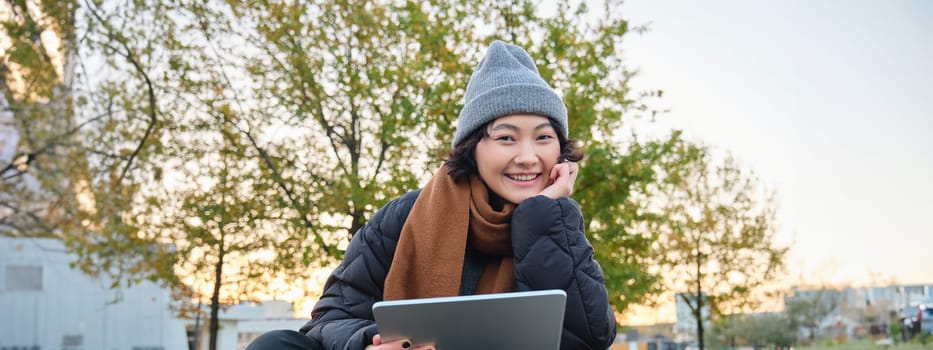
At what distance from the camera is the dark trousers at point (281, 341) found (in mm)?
1821

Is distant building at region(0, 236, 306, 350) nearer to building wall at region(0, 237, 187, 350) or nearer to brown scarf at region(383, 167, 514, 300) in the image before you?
building wall at region(0, 237, 187, 350)

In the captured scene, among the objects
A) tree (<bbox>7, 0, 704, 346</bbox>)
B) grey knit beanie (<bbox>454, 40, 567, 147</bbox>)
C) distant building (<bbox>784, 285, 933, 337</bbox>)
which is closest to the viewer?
grey knit beanie (<bbox>454, 40, 567, 147</bbox>)

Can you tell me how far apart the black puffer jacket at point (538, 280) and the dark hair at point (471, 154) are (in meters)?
0.26

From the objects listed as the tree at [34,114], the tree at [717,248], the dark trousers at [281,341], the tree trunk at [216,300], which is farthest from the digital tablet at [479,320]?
the tree at [717,248]

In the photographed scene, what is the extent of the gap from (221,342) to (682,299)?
8679mm

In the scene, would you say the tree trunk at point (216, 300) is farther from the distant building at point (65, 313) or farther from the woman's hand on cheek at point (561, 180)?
the woman's hand on cheek at point (561, 180)

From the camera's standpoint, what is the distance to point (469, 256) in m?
2.21

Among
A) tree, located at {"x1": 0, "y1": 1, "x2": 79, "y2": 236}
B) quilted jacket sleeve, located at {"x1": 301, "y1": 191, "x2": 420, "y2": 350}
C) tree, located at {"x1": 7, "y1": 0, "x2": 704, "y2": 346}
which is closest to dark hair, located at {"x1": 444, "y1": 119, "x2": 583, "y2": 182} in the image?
quilted jacket sleeve, located at {"x1": 301, "y1": 191, "x2": 420, "y2": 350}

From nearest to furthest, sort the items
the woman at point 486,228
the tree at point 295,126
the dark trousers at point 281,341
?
the dark trousers at point 281,341, the woman at point 486,228, the tree at point 295,126

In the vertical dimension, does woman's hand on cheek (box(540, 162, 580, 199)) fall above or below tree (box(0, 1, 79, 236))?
below

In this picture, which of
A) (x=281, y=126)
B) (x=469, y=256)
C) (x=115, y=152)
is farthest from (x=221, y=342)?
(x=469, y=256)

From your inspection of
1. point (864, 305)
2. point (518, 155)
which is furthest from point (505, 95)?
point (864, 305)

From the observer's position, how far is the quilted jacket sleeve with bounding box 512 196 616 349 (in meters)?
1.88

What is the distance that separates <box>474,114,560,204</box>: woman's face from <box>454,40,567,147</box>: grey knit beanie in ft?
0.09
